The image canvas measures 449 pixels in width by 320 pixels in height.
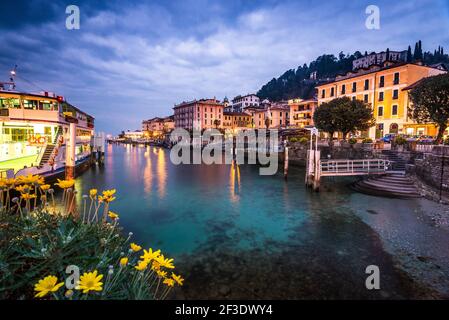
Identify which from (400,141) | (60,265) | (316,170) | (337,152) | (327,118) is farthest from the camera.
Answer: (327,118)

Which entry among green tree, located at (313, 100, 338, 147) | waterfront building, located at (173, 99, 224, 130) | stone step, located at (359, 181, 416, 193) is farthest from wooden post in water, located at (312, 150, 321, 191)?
waterfront building, located at (173, 99, 224, 130)

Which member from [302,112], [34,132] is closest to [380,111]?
[302,112]

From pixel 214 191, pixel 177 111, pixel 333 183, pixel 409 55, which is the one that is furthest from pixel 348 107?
pixel 409 55

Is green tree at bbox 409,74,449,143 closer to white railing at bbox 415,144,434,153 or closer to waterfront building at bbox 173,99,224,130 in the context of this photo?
white railing at bbox 415,144,434,153

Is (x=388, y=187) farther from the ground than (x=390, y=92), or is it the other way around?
(x=390, y=92)

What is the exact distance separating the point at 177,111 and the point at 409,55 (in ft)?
375

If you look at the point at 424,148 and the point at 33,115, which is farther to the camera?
the point at 33,115

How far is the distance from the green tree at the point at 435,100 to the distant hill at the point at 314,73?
327 feet

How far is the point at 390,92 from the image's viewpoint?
39688 mm

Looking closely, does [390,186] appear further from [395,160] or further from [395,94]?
[395,94]

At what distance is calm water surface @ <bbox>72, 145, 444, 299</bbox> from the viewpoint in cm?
677

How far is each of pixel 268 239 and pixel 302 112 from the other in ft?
203

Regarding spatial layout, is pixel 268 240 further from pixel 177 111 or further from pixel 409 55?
pixel 409 55

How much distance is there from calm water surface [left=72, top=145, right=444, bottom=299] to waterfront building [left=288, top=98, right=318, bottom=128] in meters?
46.0
